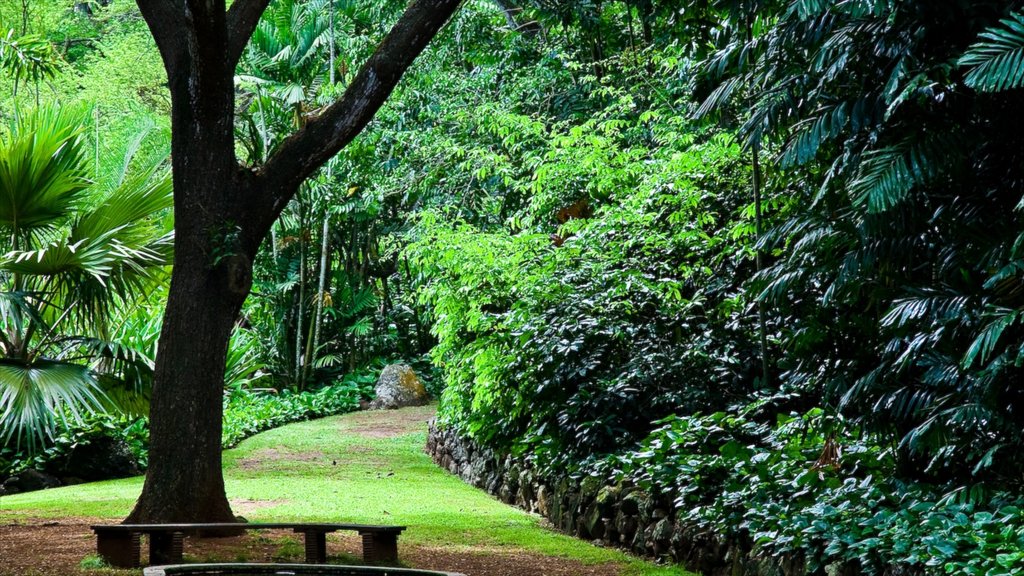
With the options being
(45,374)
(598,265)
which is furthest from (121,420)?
(598,265)

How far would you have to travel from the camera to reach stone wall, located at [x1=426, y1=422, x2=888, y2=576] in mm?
5718

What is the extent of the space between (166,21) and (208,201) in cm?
138

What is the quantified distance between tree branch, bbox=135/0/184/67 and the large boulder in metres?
14.8

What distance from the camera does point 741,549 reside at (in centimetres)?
575

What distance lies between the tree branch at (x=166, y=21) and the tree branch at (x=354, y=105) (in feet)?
3.46

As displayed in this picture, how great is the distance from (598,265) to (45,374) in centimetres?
518

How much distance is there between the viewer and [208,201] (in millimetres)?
7062

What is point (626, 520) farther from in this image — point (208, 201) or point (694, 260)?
point (208, 201)

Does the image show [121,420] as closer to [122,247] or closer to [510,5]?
[122,247]

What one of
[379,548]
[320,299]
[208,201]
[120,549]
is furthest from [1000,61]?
[320,299]

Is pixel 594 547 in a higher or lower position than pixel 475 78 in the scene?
lower

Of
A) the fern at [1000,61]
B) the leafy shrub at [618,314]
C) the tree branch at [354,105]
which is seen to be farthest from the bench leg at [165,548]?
the fern at [1000,61]

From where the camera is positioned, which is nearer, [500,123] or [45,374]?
[45,374]

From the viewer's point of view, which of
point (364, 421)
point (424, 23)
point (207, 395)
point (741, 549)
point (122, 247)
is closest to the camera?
point (741, 549)
